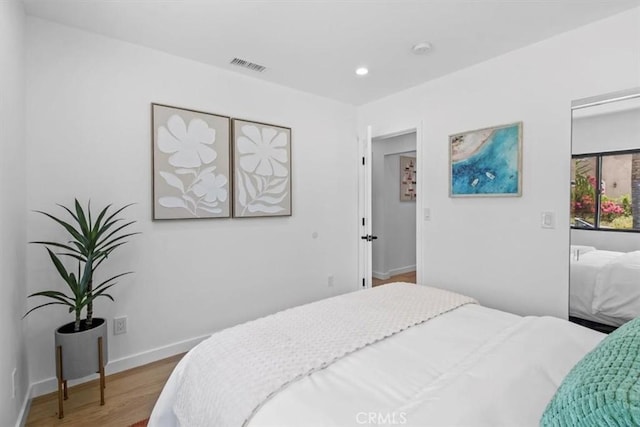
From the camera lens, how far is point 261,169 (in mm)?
3057

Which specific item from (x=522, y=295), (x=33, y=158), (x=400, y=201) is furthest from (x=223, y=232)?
(x=400, y=201)

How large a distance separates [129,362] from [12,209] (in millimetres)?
1366

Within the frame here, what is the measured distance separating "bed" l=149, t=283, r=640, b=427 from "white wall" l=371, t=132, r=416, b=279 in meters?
3.37

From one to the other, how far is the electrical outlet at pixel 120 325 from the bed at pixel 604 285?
128 inches

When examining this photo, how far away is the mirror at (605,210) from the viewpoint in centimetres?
202

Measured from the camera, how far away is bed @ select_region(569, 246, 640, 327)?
201 cm

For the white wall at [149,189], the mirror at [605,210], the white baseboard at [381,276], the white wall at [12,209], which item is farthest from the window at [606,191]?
the white wall at [12,209]

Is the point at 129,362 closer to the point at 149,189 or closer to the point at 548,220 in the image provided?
the point at 149,189

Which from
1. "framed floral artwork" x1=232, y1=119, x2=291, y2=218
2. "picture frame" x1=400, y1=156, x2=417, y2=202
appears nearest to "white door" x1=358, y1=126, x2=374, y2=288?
"framed floral artwork" x1=232, y1=119, x2=291, y2=218

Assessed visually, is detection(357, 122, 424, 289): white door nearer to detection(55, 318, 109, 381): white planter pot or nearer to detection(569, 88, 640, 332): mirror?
detection(569, 88, 640, 332): mirror

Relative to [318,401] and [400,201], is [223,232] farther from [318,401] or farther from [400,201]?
[400,201]

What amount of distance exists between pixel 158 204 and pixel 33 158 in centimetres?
78

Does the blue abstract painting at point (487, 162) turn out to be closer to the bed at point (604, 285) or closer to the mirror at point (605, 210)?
the mirror at point (605, 210)

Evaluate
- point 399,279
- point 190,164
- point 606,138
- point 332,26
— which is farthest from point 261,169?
point 399,279
